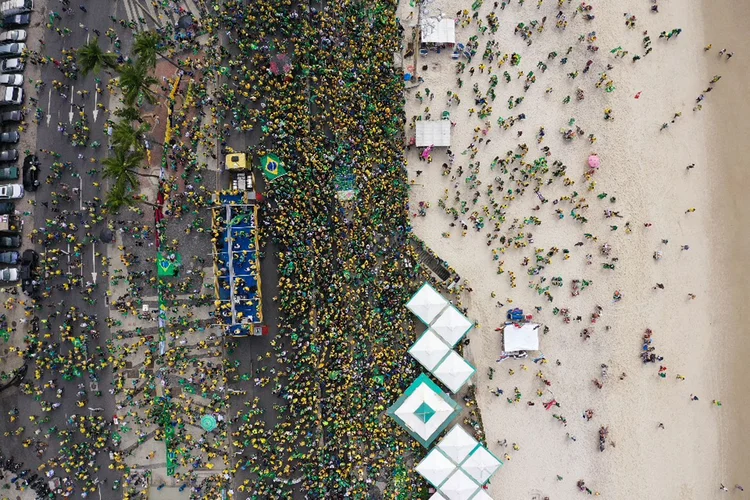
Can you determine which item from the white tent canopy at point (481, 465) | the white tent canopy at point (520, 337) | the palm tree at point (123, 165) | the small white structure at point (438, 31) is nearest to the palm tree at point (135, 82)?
the palm tree at point (123, 165)

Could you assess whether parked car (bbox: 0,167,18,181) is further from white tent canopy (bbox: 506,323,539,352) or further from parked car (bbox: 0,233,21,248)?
white tent canopy (bbox: 506,323,539,352)

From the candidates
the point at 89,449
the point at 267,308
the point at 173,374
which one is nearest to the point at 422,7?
the point at 267,308

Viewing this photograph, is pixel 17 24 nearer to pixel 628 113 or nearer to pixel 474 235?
pixel 474 235

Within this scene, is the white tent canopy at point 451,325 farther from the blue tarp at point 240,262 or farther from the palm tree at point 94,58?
the palm tree at point 94,58

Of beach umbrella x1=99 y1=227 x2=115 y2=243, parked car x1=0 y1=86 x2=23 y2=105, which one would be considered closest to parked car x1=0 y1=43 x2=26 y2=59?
parked car x1=0 y1=86 x2=23 y2=105

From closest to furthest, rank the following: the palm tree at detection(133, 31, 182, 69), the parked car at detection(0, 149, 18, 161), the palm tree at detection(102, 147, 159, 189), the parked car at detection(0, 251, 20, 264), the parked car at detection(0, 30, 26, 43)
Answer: the palm tree at detection(102, 147, 159, 189) < the palm tree at detection(133, 31, 182, 69) < the parked car at detection(0, 251, 20, 264) < the parked car at detection(0, 149, 18, 161) < the parked car at detection(0, 30, 26, 43)

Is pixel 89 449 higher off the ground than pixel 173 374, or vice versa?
pixel 173 374
